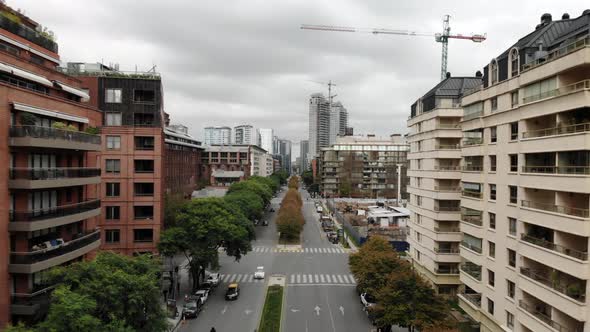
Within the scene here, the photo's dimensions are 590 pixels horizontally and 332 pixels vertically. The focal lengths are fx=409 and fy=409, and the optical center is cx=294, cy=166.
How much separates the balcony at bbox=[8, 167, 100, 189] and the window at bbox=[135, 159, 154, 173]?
61.9 ft

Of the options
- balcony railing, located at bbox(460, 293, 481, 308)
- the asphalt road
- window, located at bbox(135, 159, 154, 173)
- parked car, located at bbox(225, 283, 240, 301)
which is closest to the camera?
balcony railing, located at bbox(460, 293, 481, 308)

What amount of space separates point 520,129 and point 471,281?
49.1 ft

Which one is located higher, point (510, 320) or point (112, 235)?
point (112, 235)

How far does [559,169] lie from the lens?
77.5 ft

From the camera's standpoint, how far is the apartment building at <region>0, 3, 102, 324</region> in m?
25.2

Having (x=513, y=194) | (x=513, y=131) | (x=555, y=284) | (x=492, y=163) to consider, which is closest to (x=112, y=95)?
(x=492, y=163)

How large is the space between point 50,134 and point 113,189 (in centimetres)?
2623

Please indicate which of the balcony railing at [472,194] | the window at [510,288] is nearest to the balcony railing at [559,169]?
the balcony railing at [472,194]

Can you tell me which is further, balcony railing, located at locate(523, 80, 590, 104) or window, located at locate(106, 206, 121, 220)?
window, located at locate(106, 206, 121, 220)

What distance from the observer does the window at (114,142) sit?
5141 cm

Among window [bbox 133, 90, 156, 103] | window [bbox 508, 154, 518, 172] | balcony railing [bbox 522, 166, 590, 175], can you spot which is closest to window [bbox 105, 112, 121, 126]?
window [bbox 133, 90, 156, 103]

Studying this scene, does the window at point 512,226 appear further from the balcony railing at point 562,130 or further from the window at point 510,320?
the balcony railing at point 562,130

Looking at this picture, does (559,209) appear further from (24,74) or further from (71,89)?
(71,89)

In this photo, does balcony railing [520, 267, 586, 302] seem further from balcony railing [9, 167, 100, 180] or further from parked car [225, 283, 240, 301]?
balcony railing [9, 167, 100, 180]
